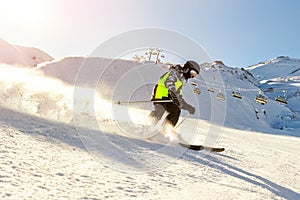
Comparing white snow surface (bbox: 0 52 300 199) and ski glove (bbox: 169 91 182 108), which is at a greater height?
ski glove (bbox: 169 91 182 108)

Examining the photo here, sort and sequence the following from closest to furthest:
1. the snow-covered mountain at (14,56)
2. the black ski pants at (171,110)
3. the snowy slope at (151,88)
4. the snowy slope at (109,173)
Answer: the snowy slope at (109,173) < the black ski pants at (171,110) < the snowy slope at (151,88) < the snow-covered mountain at (14,56)

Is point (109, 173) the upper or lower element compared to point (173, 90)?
lower

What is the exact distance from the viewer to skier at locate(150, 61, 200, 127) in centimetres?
682

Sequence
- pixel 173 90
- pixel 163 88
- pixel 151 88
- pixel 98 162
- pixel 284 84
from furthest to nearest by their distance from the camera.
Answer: pixel 284 84, pixel 151 88, pixel 163 88, pixel 173 90, pixel 98 162

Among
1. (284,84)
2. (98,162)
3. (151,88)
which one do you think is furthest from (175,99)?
(284,84)

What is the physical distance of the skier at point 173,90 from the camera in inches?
269

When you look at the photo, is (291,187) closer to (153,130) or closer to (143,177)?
(143,177)

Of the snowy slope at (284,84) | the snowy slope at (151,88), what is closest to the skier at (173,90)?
the snowy slope at (284,84)

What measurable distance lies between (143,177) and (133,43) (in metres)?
3.84

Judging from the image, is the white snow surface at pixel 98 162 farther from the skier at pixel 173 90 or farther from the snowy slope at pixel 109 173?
the skier at pixel 173 90

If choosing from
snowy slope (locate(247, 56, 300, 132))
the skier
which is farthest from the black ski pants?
snowy slope (locate(247, 56, 300, 132))

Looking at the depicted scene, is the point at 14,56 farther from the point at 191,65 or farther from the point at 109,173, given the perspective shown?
the point at 109,173

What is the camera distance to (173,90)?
6.83m

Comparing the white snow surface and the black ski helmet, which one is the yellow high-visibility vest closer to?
the black ski helmet
